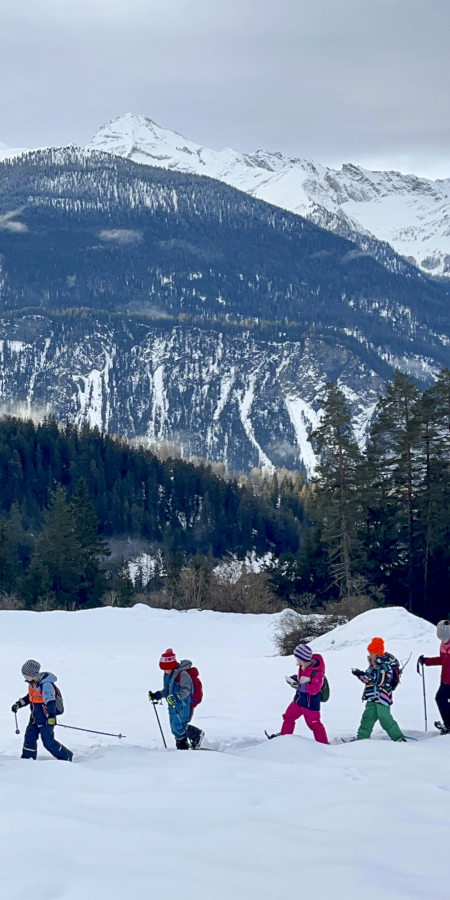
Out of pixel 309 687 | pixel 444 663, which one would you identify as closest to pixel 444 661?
pixel 444 663

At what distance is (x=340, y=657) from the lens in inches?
968

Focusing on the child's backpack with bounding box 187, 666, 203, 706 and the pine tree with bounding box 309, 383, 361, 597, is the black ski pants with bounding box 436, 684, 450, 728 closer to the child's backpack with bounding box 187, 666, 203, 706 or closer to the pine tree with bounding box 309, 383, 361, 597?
the child's backpack with bounding box 187, 666, 203, 706

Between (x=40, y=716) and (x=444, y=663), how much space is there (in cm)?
594

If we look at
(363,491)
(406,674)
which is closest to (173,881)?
(406,674)

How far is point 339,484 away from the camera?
141 ft

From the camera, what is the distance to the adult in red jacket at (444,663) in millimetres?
13477

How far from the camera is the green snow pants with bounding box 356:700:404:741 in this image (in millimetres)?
12984

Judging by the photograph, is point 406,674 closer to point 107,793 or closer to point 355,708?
point 355,708

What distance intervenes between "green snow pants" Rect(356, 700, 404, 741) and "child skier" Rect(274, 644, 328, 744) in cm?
61

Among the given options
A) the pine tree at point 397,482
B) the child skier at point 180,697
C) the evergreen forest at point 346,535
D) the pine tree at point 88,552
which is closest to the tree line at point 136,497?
the evergreen forest at point 346,535

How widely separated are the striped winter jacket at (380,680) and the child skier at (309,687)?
632 millimetres

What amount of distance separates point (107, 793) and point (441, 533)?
35923mm

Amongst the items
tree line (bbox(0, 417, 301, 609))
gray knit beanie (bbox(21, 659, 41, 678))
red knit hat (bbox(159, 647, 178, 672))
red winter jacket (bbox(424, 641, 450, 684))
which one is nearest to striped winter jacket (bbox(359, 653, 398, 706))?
red winter jacket (bbox(424, 641, 450, 684))

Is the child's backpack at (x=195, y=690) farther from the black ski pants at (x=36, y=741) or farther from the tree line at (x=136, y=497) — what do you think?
the tree line at (x=136, y=497)
